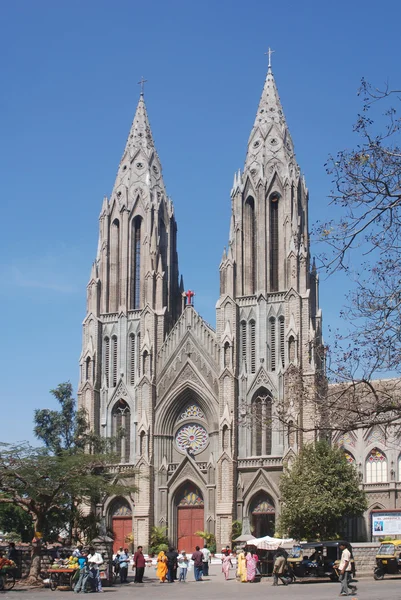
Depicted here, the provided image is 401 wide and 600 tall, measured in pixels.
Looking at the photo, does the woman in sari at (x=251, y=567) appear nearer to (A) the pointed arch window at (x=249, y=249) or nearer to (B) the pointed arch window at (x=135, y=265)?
(A) the pointed arch window at (x=249, y=249)

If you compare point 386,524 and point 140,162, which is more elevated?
point 140,162

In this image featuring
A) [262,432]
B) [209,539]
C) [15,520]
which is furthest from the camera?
[15,520]

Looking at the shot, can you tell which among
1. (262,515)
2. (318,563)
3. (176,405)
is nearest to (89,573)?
(318,563)

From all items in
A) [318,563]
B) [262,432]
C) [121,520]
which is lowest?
[318,563]

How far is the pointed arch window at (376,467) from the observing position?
61.2 metres

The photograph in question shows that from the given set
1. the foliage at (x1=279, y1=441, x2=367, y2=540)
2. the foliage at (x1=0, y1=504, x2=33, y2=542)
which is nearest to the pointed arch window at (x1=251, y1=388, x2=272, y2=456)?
the foliage at (x1=279, y1=441, x2=367, y2=540)

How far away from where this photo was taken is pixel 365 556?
33688 millimetres

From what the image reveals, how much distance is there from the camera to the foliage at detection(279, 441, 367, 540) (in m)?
47.5

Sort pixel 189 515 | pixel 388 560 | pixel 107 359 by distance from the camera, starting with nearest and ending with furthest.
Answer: pixel 388 560
pixel 189 515
pixel 107 359

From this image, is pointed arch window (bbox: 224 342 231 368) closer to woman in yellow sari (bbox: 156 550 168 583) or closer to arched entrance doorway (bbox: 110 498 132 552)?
arched entrance doorway (bbox: 110 498 132 552)

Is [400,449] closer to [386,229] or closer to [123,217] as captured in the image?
[123,217]

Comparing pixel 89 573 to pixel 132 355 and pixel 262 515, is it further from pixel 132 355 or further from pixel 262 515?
pixel 132 355

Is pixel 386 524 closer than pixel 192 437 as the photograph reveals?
Yes

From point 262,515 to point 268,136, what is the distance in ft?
76.0
